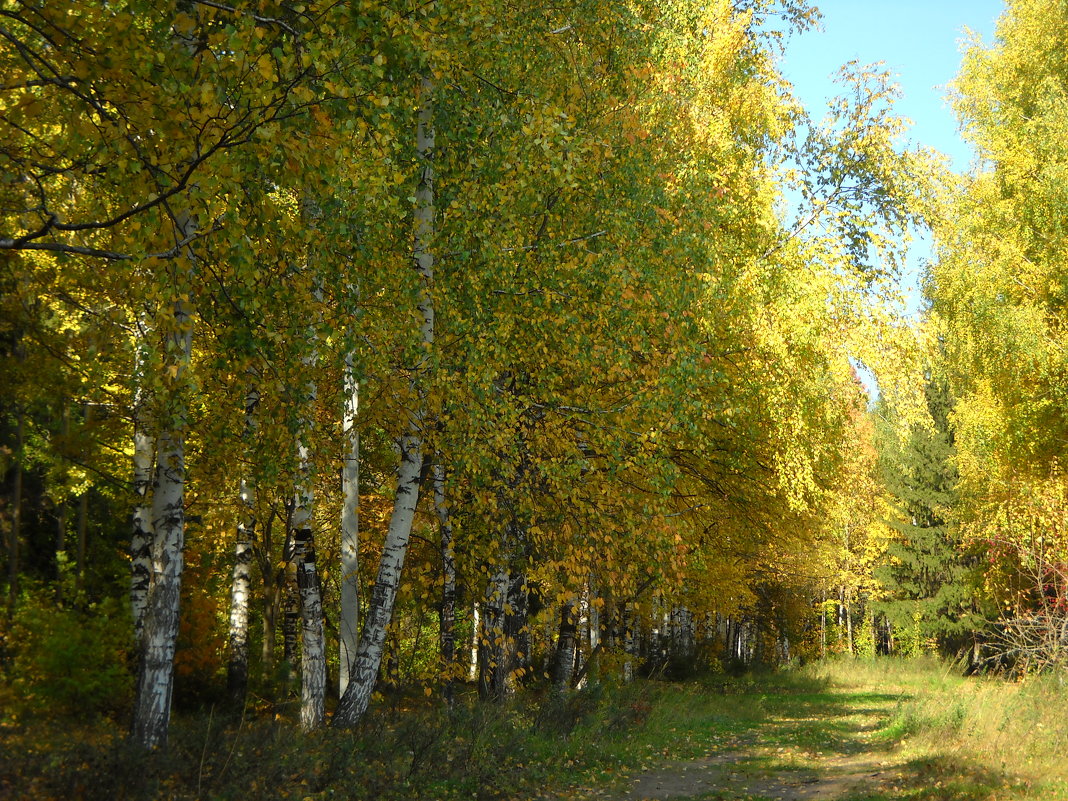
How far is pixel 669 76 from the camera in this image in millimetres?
15305

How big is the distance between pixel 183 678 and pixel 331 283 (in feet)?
35.2

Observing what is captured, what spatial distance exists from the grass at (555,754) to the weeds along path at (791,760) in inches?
1.7

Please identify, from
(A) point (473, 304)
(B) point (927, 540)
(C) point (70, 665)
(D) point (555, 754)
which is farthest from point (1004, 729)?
(B) point (927, 540)

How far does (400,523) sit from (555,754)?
13.1 feet

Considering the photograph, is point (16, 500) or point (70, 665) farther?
point (16, 500)

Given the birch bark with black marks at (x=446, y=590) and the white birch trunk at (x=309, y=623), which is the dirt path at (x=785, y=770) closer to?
the birch bark with black marks at (x=446, y=590)

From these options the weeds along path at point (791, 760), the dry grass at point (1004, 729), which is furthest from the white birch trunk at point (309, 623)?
the dry grass at point (1004, 729)

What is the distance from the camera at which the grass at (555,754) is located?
7305 millimetres

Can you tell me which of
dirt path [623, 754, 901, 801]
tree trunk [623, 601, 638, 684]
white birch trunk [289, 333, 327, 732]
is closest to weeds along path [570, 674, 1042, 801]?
dirt path [623, 754, 901, 801]

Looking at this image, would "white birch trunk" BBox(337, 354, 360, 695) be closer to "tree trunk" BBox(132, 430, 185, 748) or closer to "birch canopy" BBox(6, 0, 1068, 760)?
"birch canopy" BBox(6, 0, 1068, 760)

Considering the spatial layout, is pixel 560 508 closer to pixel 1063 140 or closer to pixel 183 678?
pixel 183 678

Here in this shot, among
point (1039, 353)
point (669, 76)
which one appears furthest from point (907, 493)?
point (669, 76)

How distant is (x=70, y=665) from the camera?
13.0 metres

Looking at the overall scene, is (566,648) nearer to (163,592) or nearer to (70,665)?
(70,665)
